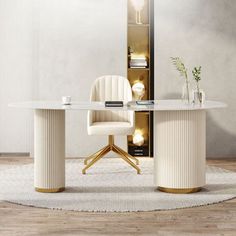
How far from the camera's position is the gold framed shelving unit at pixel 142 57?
7703 millimetres

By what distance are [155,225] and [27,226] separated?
874mm

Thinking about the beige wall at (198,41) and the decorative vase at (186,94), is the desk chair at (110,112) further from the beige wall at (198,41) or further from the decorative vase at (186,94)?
the beige wall at (198,41)

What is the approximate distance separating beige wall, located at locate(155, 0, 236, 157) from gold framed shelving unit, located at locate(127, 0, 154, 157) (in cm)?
16

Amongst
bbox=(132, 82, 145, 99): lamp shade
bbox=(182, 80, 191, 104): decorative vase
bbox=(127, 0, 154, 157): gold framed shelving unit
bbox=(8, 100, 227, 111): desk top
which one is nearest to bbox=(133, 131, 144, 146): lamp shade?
bbox=(127, 0, 154, 157): gold framed shelving unit

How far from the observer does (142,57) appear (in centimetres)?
779

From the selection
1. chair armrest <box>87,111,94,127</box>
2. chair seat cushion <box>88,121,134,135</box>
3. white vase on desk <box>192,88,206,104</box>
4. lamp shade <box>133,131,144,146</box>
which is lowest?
lamp shade <box>133,131,144,146</box>

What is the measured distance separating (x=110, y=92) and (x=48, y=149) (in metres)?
1.70

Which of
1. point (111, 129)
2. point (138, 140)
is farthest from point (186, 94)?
point (138, 140)

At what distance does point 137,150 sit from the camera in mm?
7715

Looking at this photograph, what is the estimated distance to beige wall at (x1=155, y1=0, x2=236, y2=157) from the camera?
7586mm

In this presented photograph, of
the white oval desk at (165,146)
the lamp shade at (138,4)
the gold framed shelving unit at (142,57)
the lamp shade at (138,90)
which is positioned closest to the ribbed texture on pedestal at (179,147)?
the white oval desk at (165,146)

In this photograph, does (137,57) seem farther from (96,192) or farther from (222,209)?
(222,209)

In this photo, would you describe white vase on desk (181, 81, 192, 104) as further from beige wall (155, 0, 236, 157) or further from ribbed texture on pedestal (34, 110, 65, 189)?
beige wall (155, 0, 236, 157)

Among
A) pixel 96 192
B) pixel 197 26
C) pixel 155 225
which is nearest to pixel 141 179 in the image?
pixel 96 192
